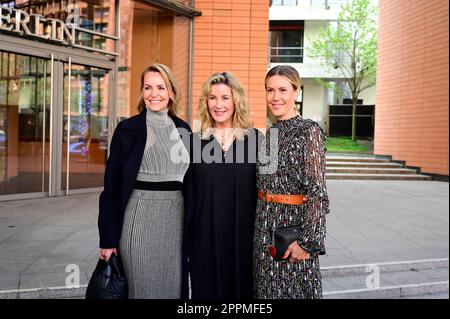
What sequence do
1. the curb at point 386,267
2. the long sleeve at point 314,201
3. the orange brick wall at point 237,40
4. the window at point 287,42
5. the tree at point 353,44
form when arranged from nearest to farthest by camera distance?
the long sleeve at point 314,201 → the curb at point 386,267 → the orange brick wall at point 237,40 → the tree at point 353,44 → the window at point 287,42

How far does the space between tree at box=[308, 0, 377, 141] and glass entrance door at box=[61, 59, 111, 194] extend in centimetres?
1834

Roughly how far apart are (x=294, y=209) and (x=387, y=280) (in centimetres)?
302

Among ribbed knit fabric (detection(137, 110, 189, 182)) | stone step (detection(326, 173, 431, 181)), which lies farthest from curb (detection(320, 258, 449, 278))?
stone step (detection(326, 173, 431, 181))

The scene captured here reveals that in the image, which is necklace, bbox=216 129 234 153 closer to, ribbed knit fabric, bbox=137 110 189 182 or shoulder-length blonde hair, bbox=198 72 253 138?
shoulder-length blonde hair, bbox=198 72 253 138

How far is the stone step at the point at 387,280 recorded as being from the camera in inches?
176

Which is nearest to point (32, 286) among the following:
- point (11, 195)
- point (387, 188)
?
point (11, 195)

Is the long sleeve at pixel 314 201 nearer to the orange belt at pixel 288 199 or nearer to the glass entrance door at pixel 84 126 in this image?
the orange belt at pixel 288 199

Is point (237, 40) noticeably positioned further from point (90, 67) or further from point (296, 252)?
point (296, 252)

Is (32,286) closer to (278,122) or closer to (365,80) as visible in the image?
(278,122)

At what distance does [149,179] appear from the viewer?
2.45m

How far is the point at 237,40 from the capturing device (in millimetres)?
10055

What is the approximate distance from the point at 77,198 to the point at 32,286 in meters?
5.43

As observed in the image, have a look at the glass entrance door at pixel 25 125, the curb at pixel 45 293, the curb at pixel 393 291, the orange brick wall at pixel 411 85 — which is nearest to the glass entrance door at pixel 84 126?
the glass entrance door at pixel 25 125

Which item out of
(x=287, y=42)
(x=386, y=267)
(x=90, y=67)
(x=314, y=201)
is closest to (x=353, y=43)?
(x=287, y=42)
